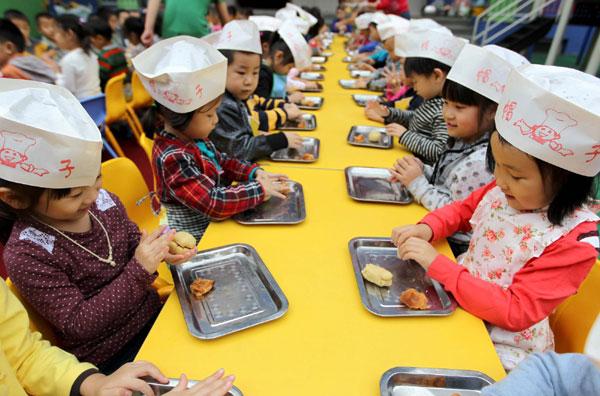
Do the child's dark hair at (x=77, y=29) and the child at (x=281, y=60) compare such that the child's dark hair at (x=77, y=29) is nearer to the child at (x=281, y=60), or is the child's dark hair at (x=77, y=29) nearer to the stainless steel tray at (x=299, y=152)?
the child at (x=281, y=60)

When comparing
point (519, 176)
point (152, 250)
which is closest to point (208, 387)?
point (152, 250)

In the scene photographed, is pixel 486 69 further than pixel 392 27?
No

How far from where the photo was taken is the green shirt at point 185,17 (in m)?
3.29

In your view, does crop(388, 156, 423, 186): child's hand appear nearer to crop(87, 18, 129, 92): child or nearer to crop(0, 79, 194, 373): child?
crop(0, 79, 194, 373): child

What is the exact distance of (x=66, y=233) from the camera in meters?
0.97

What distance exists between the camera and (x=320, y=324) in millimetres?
905

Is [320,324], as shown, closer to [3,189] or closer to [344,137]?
[3,189]

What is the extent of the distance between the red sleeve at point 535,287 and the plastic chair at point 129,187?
1.04m

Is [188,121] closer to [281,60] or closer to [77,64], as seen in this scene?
[281,60]

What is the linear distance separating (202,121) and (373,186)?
77 cm

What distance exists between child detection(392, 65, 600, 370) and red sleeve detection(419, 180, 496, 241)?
0.15m

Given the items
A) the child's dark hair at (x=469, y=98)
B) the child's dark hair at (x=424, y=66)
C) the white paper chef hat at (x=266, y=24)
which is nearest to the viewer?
the child's dark hair at (x=469, y=98)

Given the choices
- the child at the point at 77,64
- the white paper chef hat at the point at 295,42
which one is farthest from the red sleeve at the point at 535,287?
the child at the point at 77,64

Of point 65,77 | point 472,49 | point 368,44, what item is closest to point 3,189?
point 472,49
